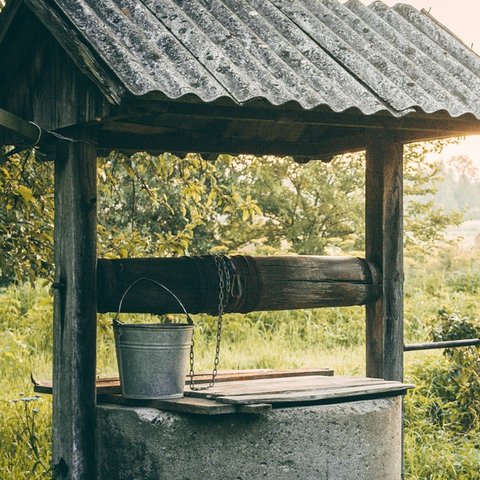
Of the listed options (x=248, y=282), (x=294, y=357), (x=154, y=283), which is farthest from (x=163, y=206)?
(x=154, y=283)

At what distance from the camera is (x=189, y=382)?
227 inches

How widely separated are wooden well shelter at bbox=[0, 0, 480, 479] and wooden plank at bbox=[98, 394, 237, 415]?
217 mm

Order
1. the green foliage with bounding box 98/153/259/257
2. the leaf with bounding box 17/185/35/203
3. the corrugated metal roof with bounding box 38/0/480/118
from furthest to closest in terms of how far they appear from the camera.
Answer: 1. the green foliage with bounding box 98/153/259/257
2. the leaf with bounding box 17/185/35/203
3. the corrugated metal roof with bounding box 38/0/480/118

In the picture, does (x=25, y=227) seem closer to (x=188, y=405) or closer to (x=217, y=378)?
(x=217, y=378)

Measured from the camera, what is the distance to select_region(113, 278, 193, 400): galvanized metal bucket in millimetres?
4871

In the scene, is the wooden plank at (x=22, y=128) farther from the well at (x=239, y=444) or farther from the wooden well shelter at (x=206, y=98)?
the well at (x=239, y=444)

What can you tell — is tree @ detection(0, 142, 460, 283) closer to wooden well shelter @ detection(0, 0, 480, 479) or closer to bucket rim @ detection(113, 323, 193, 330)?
wooden well shelter @ detection(0, 0, 480, 479)

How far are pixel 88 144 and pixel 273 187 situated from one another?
32.7 ft

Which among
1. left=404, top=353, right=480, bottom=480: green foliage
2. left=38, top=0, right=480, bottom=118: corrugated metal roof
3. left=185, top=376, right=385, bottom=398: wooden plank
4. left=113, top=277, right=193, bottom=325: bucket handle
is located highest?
left=38, top=0, right=480, bottom=118: corrugated metal roof

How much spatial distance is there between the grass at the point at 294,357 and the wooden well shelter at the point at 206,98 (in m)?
1.29

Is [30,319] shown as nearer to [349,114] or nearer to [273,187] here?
[273,187]

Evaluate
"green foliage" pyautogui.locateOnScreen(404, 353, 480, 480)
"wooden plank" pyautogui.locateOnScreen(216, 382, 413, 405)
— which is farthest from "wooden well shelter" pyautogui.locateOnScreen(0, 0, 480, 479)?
"green foliage" pyautogui.locateOnScreen(404, 353, 480, 480)

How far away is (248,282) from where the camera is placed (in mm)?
5496

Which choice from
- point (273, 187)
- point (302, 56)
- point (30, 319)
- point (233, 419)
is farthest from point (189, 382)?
point (273, 187)
